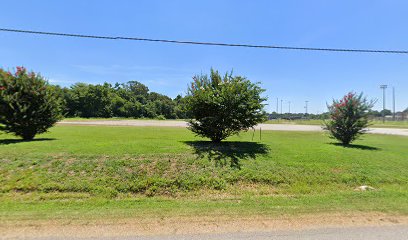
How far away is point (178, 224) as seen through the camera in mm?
4438

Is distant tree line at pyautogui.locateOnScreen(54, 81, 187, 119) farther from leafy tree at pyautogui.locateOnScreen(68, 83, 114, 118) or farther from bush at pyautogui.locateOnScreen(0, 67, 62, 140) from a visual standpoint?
bush at pyautogui.locateOnScreen(0, 67, 62, 140)

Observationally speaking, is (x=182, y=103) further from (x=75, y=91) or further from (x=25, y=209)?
(x=75, y=91)

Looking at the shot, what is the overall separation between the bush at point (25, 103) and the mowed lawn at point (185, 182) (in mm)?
3983

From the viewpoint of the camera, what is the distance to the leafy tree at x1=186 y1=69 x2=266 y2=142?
1011 cm

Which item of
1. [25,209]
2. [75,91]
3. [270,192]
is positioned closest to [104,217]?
[25,209]

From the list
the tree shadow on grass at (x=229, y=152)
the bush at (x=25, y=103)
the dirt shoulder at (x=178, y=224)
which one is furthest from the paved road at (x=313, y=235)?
the bush at (x=25, y=103)

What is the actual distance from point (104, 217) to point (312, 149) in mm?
9854

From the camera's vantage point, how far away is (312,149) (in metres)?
11.2

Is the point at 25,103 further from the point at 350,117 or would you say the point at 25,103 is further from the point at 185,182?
the point at 350,117

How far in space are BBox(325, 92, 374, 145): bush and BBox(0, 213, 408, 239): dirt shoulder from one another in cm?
1131

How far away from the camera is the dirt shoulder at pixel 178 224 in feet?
13.1

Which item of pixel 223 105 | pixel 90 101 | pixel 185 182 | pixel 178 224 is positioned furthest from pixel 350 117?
pixel 90 101

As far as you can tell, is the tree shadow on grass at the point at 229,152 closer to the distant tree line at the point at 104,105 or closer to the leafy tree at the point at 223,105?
the leafy tree at the point at 223,105

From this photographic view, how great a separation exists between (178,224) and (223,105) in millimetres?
6402
